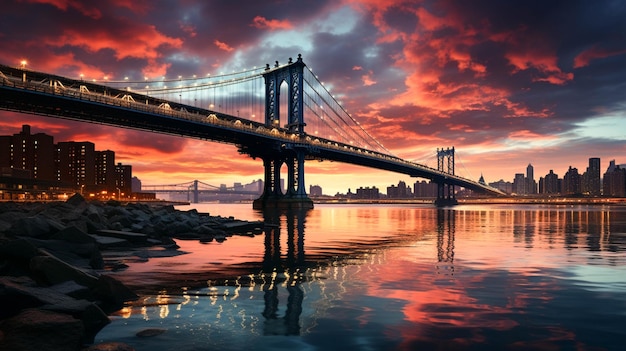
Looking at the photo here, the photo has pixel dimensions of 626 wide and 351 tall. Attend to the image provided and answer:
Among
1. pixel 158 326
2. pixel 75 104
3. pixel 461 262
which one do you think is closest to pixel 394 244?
pixel 461 262

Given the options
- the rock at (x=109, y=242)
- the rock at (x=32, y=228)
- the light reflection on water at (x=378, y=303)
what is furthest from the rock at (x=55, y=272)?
the rock at (x=109, y=242)

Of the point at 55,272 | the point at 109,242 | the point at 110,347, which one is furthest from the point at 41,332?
the point at 109,242

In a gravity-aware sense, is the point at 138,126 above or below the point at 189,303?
above

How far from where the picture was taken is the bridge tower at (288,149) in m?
90.6

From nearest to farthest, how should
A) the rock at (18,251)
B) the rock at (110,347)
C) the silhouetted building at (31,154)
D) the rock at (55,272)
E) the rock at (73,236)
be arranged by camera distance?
the rock at (110,347), the rock at (55,272), the rock at (18,251), the rock at (73,236), the silhouetted building at (31,154)

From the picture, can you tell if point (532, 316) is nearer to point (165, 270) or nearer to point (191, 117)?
point (165, 270)

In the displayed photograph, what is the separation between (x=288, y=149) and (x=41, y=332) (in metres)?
83.3

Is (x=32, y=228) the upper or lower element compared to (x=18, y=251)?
upper

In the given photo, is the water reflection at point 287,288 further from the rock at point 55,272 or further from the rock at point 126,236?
the rock at point 126,236

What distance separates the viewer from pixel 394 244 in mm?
21031

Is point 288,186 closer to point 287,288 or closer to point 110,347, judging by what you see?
point 287,288

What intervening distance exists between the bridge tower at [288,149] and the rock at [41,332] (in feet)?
267

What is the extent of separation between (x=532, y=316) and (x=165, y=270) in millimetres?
9104

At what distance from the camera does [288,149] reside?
292 feet
